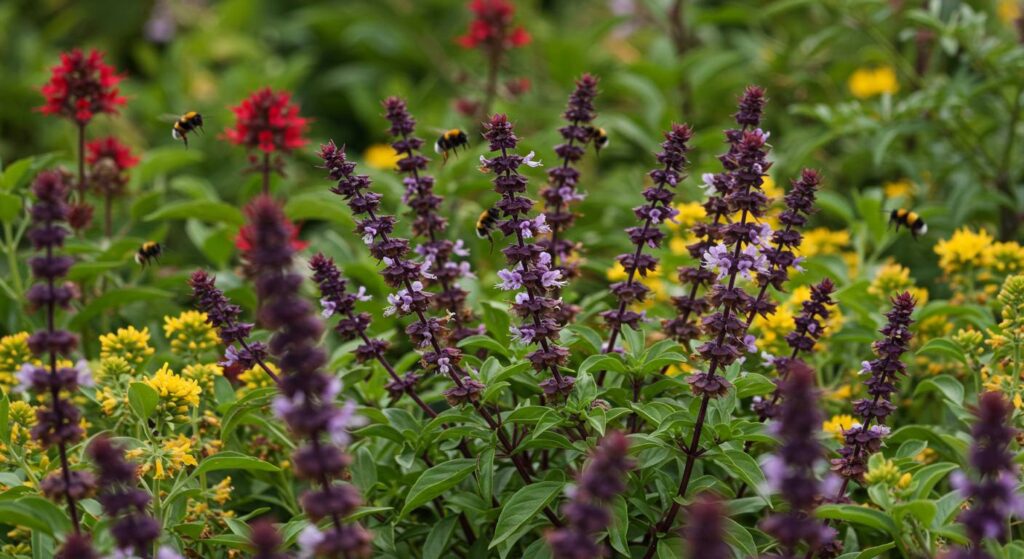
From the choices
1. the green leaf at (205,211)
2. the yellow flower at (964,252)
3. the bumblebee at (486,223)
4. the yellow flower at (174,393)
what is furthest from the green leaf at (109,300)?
the yellow flower at (964,252)

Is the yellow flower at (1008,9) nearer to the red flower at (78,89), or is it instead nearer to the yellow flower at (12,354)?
the red flower at (78,89)

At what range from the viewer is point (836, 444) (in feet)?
7.72

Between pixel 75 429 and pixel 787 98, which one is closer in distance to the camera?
pixel 75 429

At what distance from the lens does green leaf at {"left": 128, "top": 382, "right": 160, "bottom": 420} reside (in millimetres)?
2066

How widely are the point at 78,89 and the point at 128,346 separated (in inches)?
34.2

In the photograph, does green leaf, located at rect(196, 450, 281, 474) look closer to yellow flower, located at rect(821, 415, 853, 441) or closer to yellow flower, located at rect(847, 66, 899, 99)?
yellow flower, located at rect(821, 415, 853, 441)

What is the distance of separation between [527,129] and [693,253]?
7.09 ft

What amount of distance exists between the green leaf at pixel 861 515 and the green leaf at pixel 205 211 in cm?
184

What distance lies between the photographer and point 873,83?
4375 millimetres

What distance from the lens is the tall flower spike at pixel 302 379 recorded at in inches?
54.6

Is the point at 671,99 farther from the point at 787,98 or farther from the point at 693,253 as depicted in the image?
the point at 693,253

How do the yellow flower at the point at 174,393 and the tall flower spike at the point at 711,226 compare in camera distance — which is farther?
the yellow flower at the point at 174,393

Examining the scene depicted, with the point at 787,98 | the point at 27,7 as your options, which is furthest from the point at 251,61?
the point at 787,98

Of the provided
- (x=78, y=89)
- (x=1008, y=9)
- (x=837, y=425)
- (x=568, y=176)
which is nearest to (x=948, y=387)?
(x=837, y=425)
